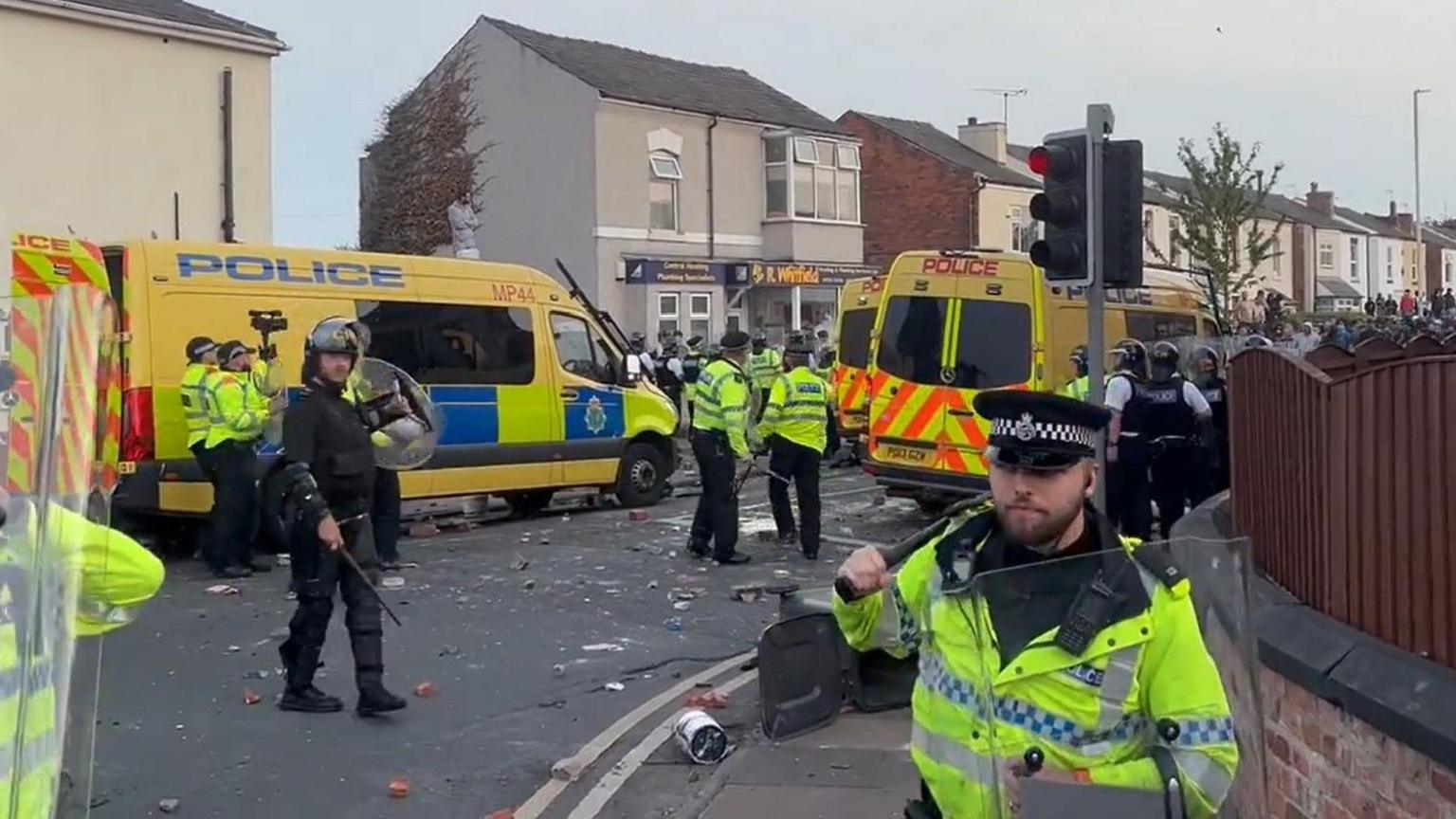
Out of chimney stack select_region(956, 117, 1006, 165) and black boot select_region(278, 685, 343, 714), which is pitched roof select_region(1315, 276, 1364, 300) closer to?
chimney stack select_region(956, 117, 1006, 165)

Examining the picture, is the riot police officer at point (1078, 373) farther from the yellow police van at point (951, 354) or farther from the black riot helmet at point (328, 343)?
the black riot helmet at point (328, 343)

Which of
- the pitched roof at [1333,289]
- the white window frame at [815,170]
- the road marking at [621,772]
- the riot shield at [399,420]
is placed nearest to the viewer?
the road marking at [621,772]

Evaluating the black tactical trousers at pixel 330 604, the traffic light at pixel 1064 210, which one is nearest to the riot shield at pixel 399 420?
the black tactical trousers at pixel 330 604

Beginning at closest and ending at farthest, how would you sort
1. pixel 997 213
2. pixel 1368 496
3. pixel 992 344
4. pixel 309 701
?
pixel 1368 496 → pixel 309 701 → pixel 992 344 → pixel 997 213

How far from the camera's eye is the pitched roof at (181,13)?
20922mm

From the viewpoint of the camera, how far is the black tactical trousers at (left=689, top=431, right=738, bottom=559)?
12.2 m

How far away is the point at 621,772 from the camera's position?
6.73m

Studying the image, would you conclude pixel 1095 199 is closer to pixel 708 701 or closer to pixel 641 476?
pixel 708 701

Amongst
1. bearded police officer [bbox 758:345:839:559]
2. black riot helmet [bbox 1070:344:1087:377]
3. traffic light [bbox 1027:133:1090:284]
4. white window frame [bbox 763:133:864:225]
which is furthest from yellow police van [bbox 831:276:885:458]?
white window frame [bbox 763:133:864:225]

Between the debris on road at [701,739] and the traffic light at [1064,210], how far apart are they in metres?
2.95

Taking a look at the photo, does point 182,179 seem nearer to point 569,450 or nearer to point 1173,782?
point 569,450

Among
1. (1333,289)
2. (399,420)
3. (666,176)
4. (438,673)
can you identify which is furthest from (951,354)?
(1333,289)

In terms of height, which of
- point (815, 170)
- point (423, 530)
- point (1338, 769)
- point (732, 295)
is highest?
point (815, 170)

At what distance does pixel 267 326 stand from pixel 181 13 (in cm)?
1140
